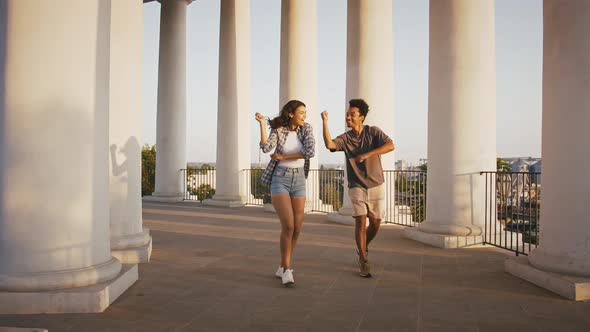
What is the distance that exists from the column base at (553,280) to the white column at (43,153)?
50.6ft

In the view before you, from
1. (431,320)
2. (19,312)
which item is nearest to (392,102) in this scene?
(431,320)

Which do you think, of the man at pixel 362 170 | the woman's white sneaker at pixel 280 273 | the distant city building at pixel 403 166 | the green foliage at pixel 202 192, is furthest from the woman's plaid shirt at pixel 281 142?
the green foliage at pixel 202 192

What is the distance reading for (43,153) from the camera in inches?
571

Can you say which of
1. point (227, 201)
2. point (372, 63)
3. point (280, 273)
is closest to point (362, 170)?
point (280, 273)

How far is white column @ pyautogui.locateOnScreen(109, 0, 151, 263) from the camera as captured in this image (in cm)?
2253

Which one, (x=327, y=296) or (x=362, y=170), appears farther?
(x=362, y=170)

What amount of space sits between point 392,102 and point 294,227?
Result: 2495 cm

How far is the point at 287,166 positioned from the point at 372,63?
977 inches

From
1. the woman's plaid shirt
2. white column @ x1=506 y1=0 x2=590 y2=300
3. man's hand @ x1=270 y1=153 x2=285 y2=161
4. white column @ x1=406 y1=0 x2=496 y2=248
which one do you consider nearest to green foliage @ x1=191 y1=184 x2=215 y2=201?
white column @ x1=406 y1=0 x2=496 y2=248

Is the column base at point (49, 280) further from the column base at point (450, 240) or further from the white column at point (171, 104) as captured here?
the white column at point (171, 104)

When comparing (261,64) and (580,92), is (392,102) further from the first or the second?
(261,64)

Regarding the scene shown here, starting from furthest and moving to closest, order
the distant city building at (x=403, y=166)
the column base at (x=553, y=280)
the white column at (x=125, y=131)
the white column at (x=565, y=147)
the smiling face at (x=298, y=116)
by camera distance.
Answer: the distant city building at (x=403, y=166) < the white column at (x=125, y=131) < the smiling face at (x=298, y=116) < the white column at (x=565, y=147) < the column base at (x=553, y=280)

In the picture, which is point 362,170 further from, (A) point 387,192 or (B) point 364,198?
(A) point 387,192

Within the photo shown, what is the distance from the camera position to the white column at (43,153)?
1439 cm
